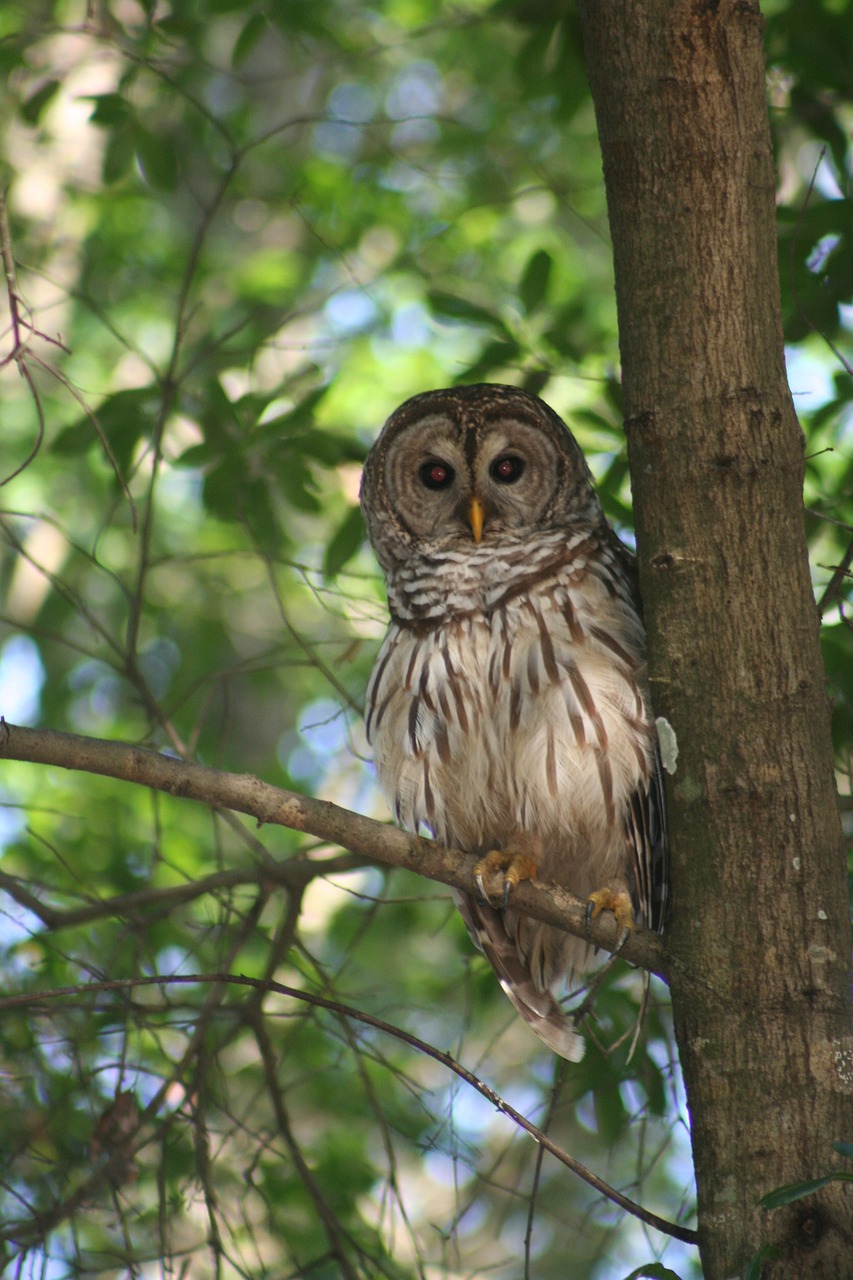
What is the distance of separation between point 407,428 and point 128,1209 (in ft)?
6.55

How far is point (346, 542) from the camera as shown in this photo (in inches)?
139

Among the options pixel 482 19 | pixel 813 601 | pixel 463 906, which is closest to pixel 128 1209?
pixel 463 906

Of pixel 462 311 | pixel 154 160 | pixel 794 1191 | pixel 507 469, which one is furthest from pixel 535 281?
pixel 794 1191

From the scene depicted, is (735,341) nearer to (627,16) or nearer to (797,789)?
(627,16)

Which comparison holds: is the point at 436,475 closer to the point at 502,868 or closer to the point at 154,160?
the point at 502,868

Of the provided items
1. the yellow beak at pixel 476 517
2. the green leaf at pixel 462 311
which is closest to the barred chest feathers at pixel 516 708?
the yellow beak at pixel 476 517

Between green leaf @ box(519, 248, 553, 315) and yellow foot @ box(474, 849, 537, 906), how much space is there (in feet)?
4.73

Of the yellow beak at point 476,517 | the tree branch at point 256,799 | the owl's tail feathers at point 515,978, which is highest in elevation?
the yellow beak at point 476,517

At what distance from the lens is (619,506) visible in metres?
3.23

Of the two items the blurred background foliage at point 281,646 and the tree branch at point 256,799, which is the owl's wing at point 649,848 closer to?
the blurred background foliage at point 281,646

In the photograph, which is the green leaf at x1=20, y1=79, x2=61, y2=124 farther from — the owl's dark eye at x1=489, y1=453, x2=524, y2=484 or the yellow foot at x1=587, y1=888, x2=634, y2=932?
the yellow foot at x1=587, y1=888, x2=634, y2=932

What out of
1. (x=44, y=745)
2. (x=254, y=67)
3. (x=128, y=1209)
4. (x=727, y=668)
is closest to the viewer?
(x=44, y=745)

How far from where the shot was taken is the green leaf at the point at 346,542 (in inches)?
137

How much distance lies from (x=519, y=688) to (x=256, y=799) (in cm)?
95
